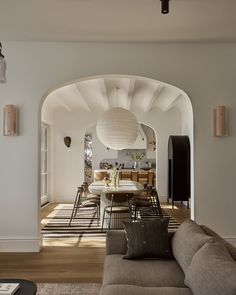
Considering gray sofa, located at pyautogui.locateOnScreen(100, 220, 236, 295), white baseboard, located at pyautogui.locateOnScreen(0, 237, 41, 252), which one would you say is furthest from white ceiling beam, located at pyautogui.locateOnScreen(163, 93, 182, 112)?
gray sofa, located at pyautogui.locateOnScreen(100, 220, 236, 295)

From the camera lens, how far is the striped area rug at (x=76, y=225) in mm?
5797

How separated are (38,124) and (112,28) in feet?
5.48

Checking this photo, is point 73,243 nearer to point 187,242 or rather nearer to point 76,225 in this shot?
point 76,225

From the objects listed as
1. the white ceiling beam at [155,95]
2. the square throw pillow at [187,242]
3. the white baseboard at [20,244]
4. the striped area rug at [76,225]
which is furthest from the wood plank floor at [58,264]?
the white ceiling beam at [155,95]

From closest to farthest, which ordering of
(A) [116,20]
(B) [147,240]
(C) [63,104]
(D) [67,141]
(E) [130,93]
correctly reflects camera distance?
(B) [147,240]
(A) [116,20]
(E) [130,93]
(C) [63,104]
(D) [67,141]

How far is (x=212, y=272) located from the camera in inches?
75.8

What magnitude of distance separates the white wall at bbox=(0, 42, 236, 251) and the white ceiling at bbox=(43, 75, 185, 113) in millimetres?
1112

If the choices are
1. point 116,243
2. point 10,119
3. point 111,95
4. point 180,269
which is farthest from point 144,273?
point 111,95

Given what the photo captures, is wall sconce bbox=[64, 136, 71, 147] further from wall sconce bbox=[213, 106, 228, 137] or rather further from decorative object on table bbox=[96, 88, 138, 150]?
wall sconce bbox=[213, 106, 228, 137]

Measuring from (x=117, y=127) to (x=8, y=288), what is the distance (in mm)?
4216

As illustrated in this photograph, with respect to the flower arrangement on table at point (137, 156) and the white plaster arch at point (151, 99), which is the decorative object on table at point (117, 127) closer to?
the white plaster arch at point (151, 99)

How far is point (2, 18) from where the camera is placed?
4.02 m

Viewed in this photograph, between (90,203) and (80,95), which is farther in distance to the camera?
(80,95)

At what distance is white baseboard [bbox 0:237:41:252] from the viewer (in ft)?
15.7
